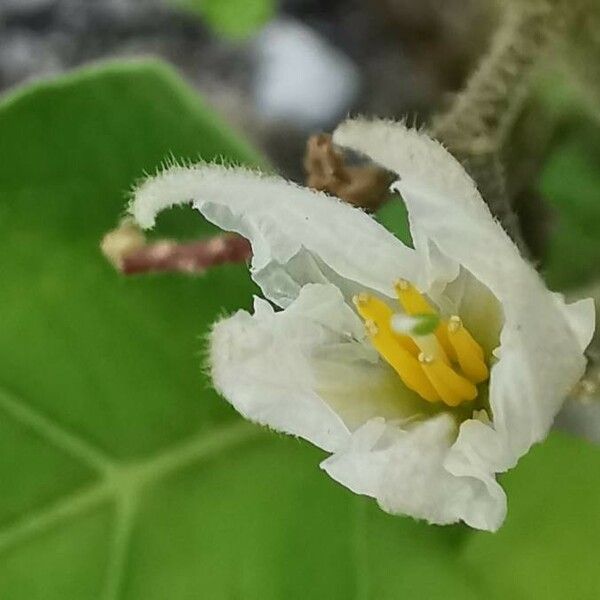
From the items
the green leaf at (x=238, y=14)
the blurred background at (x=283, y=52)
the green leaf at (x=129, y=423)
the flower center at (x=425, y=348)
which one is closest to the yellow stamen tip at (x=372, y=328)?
the flower center at (x=425, y=348)

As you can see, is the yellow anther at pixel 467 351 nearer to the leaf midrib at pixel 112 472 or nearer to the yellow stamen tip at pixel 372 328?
the yellow stamen tip at pixel 372 328

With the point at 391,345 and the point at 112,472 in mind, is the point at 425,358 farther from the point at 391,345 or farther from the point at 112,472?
the point at 112,472

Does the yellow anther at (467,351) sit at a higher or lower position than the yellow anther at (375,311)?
lower

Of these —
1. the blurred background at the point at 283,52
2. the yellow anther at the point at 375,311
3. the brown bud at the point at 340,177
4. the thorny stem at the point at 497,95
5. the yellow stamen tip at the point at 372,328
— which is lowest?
the blurred background at the point at 283,52

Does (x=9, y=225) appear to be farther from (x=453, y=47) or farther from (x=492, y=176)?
(x=453, y=47)


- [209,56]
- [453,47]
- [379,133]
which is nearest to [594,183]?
[379,133]

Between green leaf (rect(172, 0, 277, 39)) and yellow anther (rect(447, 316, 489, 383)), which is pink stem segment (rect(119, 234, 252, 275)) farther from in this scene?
green leaf (rect(172, 0, 277, 39))

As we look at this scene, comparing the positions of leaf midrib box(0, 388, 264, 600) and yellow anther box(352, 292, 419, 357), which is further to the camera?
leaf midrib box(0, 388, 264, 600)

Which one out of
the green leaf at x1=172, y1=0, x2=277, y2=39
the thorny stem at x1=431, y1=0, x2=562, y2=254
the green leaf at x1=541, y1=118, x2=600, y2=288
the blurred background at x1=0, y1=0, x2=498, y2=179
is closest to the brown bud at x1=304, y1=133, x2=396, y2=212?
the thorny stem at x1=431, y1=0, x2=562, y2=254
